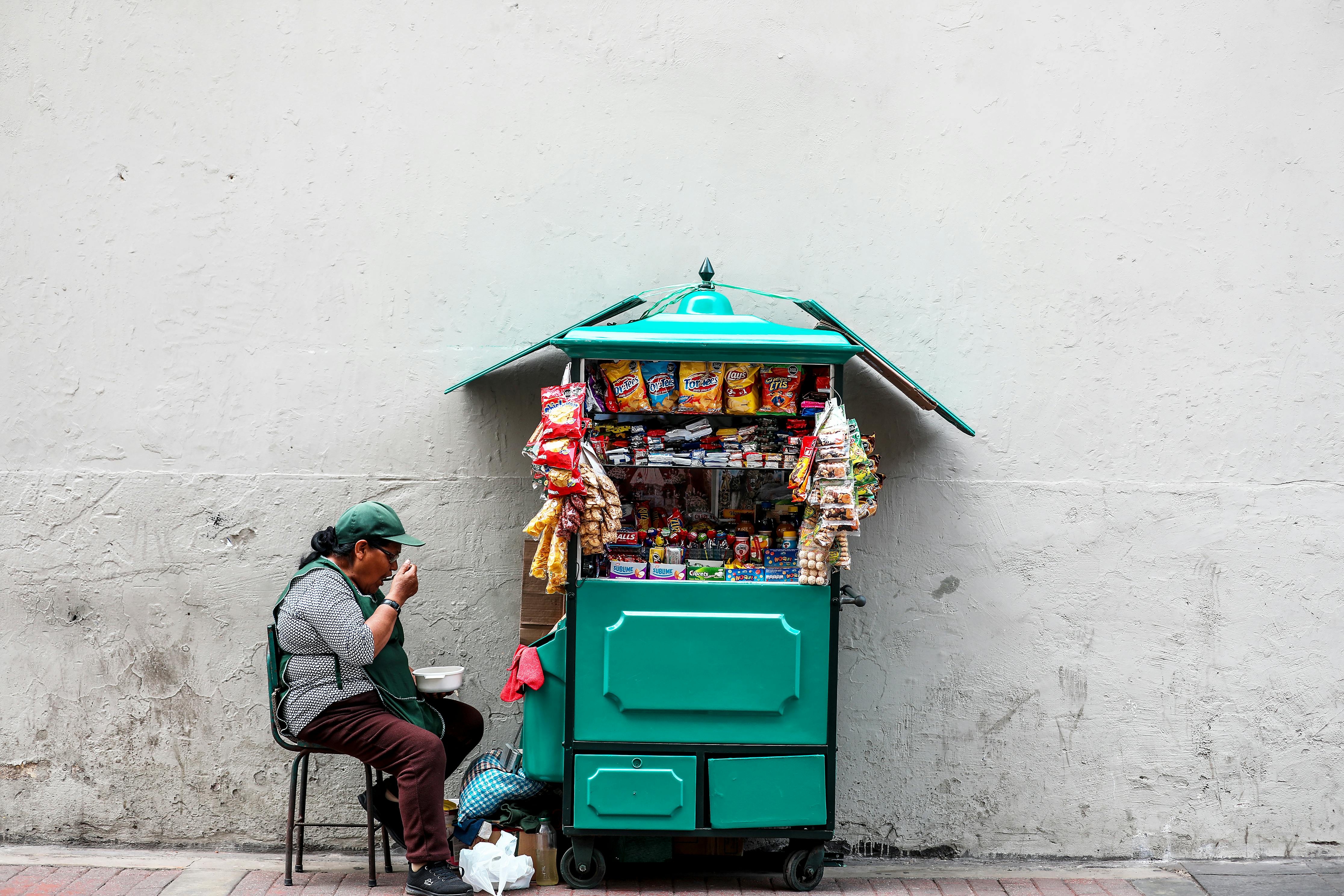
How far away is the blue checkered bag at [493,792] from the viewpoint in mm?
4160

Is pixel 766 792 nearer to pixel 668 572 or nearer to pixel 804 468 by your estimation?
pixel 668 572

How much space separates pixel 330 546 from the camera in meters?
3.95

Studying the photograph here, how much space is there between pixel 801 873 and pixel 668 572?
1.36m

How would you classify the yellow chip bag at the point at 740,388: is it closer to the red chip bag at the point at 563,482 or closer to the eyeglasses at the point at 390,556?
the red chip bag at the point at 563,482

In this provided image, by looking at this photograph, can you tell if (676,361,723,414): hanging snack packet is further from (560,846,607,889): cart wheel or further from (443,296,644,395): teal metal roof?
(560,846,607,889): cart wheel

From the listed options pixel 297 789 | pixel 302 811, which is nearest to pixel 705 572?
pixel 302 811

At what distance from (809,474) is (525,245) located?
67.4 inches

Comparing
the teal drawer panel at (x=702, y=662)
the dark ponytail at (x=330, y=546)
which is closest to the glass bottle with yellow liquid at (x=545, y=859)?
the teal drawer panel at (x=702, y=662)

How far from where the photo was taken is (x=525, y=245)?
14.9 feet

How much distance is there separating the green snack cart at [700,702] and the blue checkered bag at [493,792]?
27 cm

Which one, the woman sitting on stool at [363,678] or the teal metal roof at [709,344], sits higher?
the teal metal roof at [709,344]

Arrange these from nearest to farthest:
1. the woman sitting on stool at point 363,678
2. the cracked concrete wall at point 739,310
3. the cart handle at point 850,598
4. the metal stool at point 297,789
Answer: the woman sitting on stool at point 363,678 < the metal stool at point 297,789 < the cart handle at point 850,598 < the cracked concrete wall at point 739,310

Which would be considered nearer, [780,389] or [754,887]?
[780,389]

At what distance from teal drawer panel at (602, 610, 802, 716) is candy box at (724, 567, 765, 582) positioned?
180 mm
